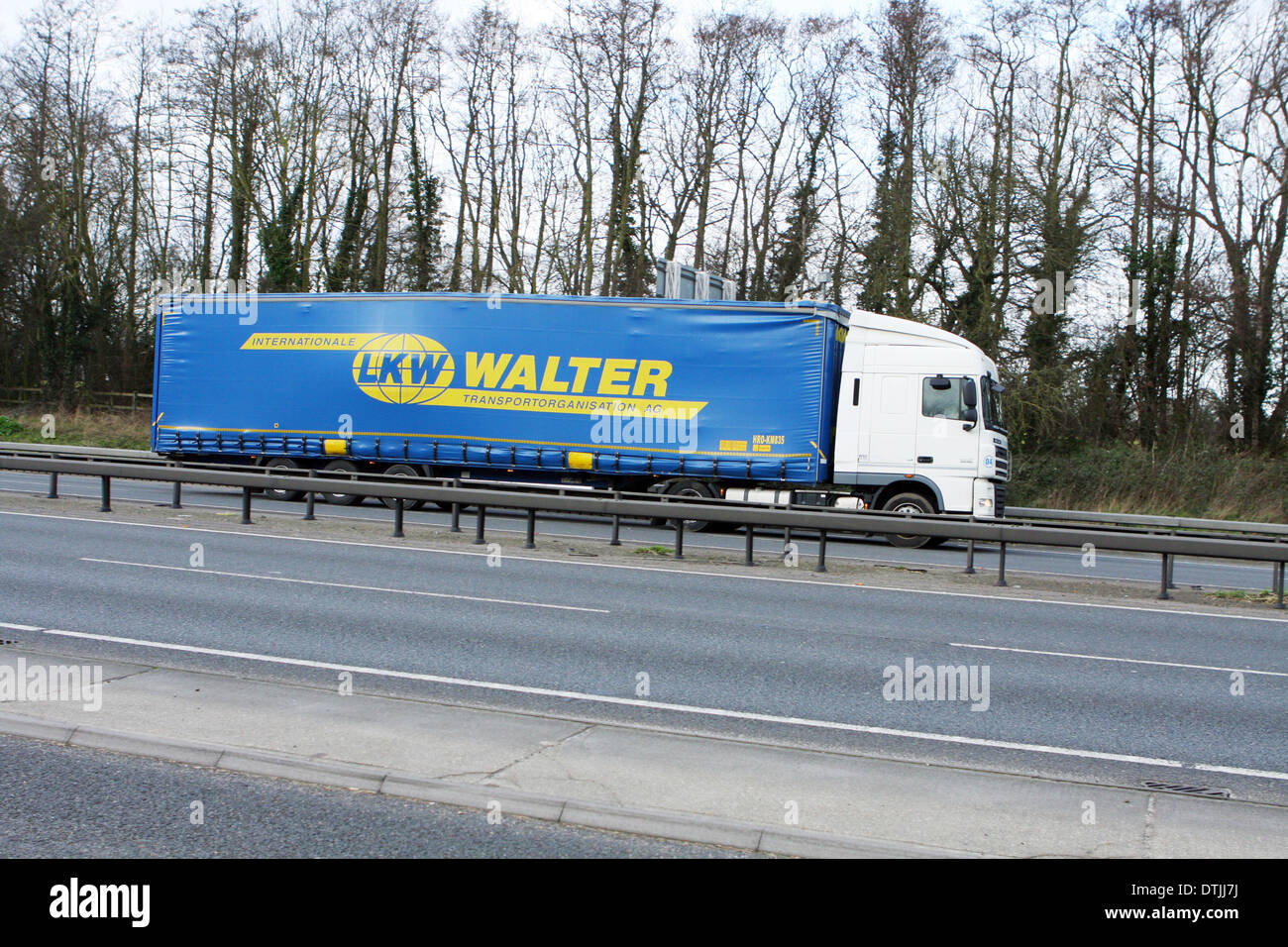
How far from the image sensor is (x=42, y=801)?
5.29 meters

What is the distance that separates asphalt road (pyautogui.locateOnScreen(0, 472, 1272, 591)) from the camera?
17.2 metres

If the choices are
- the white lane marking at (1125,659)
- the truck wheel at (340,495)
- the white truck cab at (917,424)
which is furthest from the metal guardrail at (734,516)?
the white lane marking at (1125,659)

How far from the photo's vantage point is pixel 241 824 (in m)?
5.09

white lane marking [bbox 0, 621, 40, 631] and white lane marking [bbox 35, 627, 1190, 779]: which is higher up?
white lane marking [bbox 0, 621, 40, 631]

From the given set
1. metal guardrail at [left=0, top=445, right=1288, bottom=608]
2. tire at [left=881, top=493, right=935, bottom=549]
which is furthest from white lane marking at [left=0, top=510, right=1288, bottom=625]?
tire at [left=881, top=493, right=935, bottom=549]

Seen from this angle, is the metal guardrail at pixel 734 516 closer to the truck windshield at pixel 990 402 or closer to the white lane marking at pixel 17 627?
the truck windshield at pixel 990 402

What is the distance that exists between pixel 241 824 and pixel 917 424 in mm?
16373

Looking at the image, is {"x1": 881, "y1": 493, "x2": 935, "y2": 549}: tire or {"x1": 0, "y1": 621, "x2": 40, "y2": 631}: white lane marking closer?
{"x1": 0, "y1": 621, "x2": 40, "y2": 631}: white lane marking

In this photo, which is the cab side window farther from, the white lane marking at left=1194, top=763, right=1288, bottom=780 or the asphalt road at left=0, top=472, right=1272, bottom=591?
the white lane marking at left=1194, top=763, right=1288, bottom=780

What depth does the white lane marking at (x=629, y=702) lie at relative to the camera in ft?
23.0

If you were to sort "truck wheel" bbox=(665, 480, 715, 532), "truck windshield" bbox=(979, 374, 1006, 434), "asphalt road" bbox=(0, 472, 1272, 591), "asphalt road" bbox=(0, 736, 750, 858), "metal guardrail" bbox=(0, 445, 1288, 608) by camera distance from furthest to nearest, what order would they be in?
"truck wheel" bbox=(665, 480, 715, 532) → "truck windshield" bbox=(979, 374, 1006, 434) → "asphalt road" bbox=(0, 472, 1272, 591) → "metal guardrail" bbox=(0, 445, 1288, 608) → "asphalt road" bbox=(0, 736, 750, 858)

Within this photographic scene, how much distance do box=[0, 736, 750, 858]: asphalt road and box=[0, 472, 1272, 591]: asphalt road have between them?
12.3 metres

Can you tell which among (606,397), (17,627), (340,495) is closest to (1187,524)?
(606,397)
